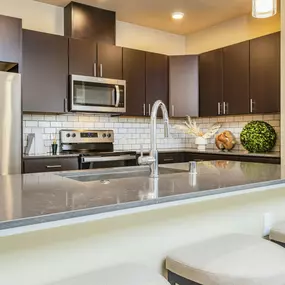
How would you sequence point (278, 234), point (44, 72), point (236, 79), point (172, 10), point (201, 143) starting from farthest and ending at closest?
point (201, 143)
point (172, 10)
point (236, 79)
point (44, 72)
point (278, 234)

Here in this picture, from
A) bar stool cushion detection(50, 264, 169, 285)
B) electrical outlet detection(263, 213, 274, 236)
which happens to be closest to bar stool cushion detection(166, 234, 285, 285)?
bar stool cushion detection(50, 264, 169, 285)

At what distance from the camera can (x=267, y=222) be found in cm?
203

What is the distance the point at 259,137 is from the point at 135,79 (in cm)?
168

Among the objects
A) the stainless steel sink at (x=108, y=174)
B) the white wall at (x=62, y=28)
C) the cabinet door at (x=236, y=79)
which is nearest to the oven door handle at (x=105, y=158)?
the cabinet door at (x=236, y=79)

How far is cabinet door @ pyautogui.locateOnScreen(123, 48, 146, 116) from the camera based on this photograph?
14.2 ft

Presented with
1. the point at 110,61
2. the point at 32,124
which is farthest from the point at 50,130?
the point at 110,61

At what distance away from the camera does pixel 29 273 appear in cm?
119

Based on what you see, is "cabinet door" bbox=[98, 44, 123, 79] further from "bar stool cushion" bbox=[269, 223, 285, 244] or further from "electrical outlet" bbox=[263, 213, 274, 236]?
"bar stool cushion" bbox=[269, 223, 285, 244]

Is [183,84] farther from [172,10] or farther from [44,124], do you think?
[44,124]

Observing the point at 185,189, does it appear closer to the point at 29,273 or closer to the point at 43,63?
the point at 29,273

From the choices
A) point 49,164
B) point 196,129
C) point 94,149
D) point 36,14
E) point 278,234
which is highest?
point 36,14

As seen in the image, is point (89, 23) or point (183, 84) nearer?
point (89, 23)

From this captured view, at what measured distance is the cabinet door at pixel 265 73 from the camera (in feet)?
12.5

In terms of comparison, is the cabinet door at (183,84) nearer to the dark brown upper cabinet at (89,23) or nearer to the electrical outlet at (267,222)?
the dark brown upper cabinet at (89,23)
